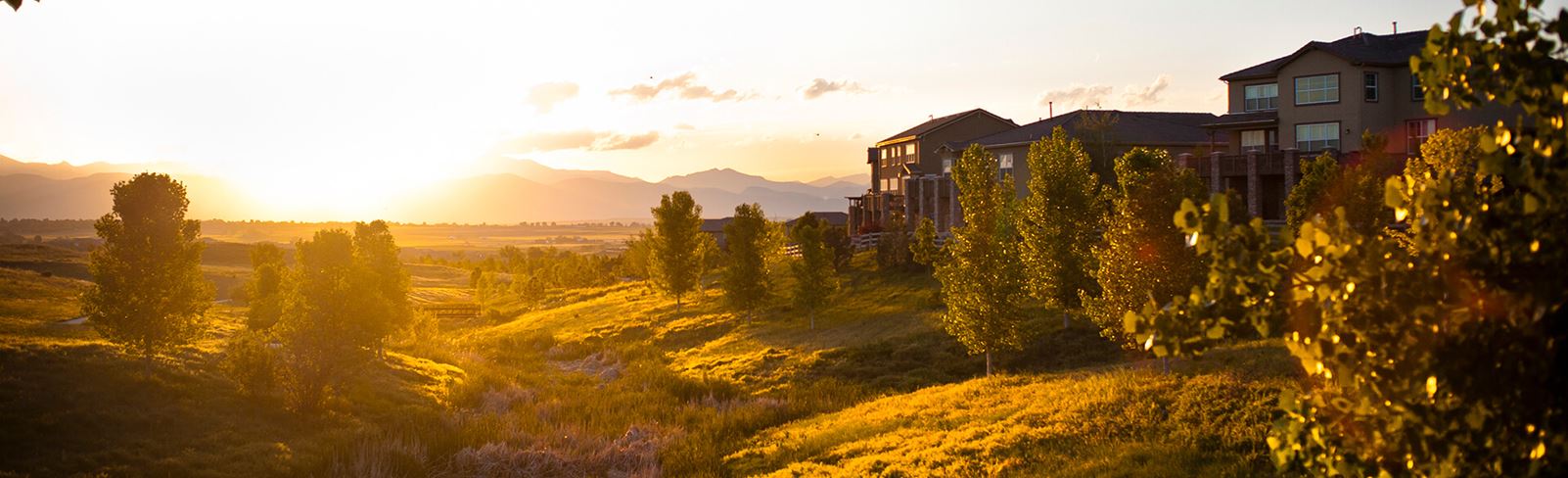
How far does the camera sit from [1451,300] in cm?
588

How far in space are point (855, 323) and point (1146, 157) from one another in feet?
83.3

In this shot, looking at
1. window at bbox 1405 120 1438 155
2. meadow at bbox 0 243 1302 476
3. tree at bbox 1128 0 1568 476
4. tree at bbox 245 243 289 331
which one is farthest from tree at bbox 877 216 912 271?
tree at bbox 1128 0 1568 476

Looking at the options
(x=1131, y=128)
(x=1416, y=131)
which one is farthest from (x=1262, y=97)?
(x=1131, y=128)

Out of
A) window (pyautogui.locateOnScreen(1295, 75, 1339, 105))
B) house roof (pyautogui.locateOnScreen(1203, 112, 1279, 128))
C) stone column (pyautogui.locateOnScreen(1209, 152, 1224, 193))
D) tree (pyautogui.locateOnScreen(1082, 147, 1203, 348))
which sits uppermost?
window (pyautogui.locateOnScreen(1295, 75, 1339, 105))

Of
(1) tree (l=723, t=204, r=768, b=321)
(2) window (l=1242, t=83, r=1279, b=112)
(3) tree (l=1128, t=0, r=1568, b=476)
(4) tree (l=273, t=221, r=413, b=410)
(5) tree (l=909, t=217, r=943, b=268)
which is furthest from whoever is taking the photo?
(2) window (l=1242, t=83, r=1279, b=112)

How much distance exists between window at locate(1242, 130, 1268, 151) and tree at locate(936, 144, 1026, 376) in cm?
3114

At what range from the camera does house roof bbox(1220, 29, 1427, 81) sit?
52344 mm

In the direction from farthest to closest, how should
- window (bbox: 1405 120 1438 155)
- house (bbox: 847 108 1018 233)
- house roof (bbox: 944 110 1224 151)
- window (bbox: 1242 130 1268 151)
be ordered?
house (bbox: 847 108 1018 233), house roof (bbox: 944 110 1224 151), window (bbox: 1242 130 1268 151), window (bbox: 1405 120 1438 155)

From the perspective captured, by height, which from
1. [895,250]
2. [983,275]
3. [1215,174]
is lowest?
[895,250]

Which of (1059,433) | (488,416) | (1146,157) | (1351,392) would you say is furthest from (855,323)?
(1351,392)

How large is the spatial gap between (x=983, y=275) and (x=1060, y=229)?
460 cm

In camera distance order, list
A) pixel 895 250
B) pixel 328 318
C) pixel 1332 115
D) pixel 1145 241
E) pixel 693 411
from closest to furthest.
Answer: pixel 1145 241
pixel 693 411
pixel 328 318
pixel 1332 115
pixel 895 250

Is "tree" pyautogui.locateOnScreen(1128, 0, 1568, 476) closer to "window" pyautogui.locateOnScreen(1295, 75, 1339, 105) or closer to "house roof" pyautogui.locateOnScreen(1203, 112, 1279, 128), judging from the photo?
"window" pyautogui.locateOnScreen(1295, 75, 1339, 105)

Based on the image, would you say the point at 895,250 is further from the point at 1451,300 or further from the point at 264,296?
the point at 1451,300
